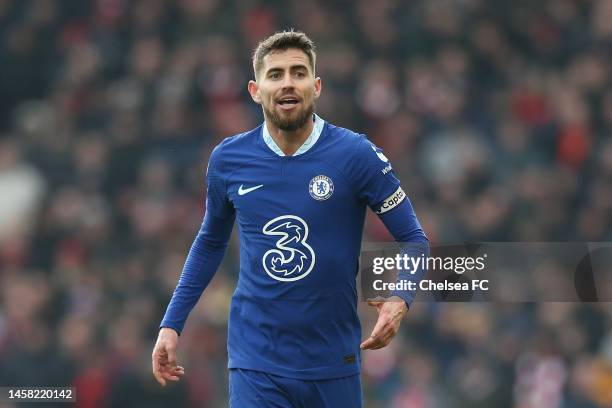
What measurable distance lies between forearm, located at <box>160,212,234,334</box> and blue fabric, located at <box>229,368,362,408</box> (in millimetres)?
429

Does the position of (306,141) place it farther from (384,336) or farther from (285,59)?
(384,336)

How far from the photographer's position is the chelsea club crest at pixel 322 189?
4.94 metres

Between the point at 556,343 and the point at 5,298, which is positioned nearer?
the point at 556,343

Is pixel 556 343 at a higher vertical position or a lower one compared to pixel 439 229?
lower

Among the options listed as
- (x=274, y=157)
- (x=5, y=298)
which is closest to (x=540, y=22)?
(x=5, y=298)

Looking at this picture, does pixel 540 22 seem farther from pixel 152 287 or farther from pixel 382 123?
pixel 152 287

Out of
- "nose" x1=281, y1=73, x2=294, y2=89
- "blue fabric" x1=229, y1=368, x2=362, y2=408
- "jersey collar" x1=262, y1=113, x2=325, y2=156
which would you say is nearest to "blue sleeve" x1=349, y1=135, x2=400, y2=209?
"jersey collar" x1=262, y1=113, x2=325, y2=156

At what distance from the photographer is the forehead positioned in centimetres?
496

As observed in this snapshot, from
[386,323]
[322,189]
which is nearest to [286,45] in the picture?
[322,189]

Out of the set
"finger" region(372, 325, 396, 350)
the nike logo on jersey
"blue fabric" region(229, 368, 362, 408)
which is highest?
the nike logo on jersey

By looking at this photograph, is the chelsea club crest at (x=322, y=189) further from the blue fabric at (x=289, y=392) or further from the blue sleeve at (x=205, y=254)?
the blue fabric at (x=289, y=392)

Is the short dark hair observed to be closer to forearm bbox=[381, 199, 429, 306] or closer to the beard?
the beard

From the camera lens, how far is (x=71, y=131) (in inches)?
469

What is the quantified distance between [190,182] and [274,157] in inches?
240
